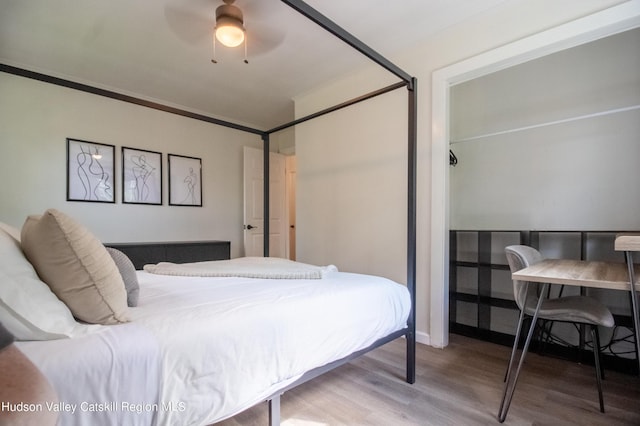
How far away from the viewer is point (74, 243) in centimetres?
101

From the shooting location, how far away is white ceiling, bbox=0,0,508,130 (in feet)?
7.38

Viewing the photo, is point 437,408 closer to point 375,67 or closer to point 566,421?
point 566,421

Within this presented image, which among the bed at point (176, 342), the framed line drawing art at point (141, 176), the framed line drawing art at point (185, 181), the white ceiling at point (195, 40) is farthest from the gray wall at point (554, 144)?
the framed line drawing art at point (141, 176)

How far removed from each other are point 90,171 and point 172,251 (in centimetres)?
123

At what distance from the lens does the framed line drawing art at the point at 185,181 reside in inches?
156

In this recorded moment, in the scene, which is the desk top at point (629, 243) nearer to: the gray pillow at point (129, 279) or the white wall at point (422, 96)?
the white wall at point (422, 96)

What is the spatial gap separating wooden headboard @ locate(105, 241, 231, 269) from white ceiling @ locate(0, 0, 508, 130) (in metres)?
1.81

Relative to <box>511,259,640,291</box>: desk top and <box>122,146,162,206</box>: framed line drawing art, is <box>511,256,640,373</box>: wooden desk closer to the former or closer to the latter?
<box>511,259,640,291</box>: desk top

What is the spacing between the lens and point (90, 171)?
3354 millimetres

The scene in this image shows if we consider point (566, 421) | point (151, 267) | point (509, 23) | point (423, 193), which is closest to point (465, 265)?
point (423, 193)

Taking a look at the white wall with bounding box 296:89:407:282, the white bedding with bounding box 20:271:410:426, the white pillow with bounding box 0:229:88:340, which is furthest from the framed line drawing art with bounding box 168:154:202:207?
the white pillow with bounding box 0:229:88:340

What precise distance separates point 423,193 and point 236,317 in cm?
200

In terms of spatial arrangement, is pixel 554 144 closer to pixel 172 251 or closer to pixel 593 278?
pixel 593 278

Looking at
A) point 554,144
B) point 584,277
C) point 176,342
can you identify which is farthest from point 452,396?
point 554,144
